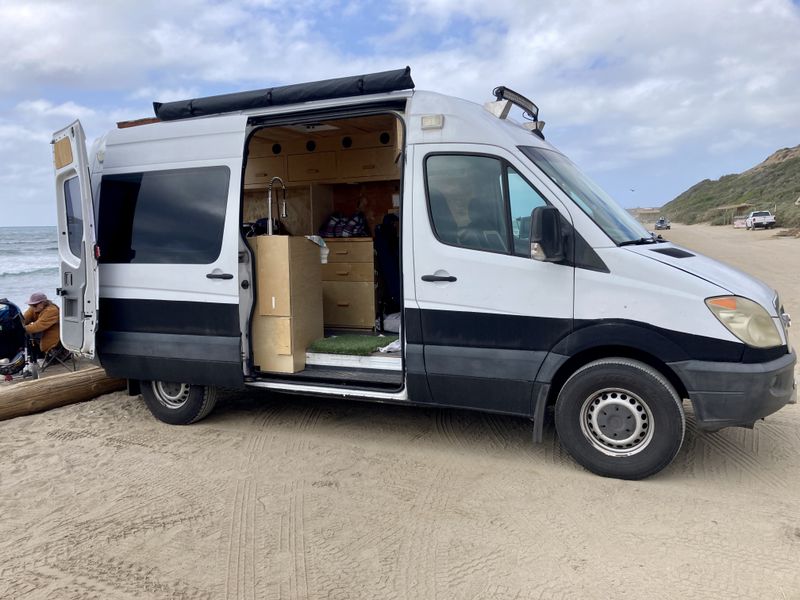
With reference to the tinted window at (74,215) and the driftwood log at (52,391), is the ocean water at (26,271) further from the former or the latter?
the tinted window at (74,215)

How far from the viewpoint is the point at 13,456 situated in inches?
206

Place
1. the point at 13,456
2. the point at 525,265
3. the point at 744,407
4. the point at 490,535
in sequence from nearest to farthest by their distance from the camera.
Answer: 1. the point at 490,535
2. the point at 744,407
3. the point at 525,265
4. the point at 13,456

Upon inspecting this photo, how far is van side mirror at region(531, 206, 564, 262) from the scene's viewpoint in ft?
13.8

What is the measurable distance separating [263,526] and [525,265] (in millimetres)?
A: 2387

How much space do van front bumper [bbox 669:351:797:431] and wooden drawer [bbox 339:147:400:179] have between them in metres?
4.62

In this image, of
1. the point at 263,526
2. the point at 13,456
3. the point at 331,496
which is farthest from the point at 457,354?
the point at 13,456

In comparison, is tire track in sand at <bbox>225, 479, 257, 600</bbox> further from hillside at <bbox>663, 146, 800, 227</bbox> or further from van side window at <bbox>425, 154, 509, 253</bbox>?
hillside at <bbox>663, 146, 800, 227</bbox>

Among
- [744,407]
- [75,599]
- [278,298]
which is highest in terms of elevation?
[278,298]

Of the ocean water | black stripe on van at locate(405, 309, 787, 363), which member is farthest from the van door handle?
the ocean water

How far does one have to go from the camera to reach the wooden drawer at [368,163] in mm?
7844

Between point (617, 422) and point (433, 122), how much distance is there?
8.15ft

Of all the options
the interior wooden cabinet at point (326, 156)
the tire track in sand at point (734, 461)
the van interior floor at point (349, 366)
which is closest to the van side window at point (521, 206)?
the van interior floor at point (349, 366)

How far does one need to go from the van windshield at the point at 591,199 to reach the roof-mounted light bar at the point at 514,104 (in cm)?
44

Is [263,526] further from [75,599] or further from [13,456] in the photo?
[13,456]
